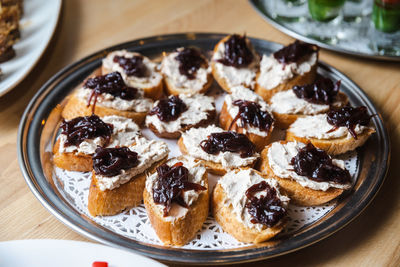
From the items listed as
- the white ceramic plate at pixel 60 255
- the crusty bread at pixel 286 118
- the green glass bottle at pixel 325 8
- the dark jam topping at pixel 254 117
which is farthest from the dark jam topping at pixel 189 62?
the white ceramic plate at pixel 60 255

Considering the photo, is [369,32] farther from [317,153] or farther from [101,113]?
[101,113]

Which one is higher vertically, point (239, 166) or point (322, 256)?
point (239, 166)

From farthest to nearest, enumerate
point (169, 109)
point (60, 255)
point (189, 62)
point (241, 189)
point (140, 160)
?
point (189, 62) < point (169, 109) < point (140, 160) < point (241, 189) < point (60, 255)

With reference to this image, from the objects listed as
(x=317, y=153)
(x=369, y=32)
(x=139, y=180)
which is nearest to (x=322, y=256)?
(x=317, y=153)

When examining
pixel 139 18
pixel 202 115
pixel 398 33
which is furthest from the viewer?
pixel 139 18

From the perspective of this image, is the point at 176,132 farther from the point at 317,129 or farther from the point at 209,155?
the point at 317,129

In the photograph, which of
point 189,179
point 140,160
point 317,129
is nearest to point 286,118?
point 317,129
